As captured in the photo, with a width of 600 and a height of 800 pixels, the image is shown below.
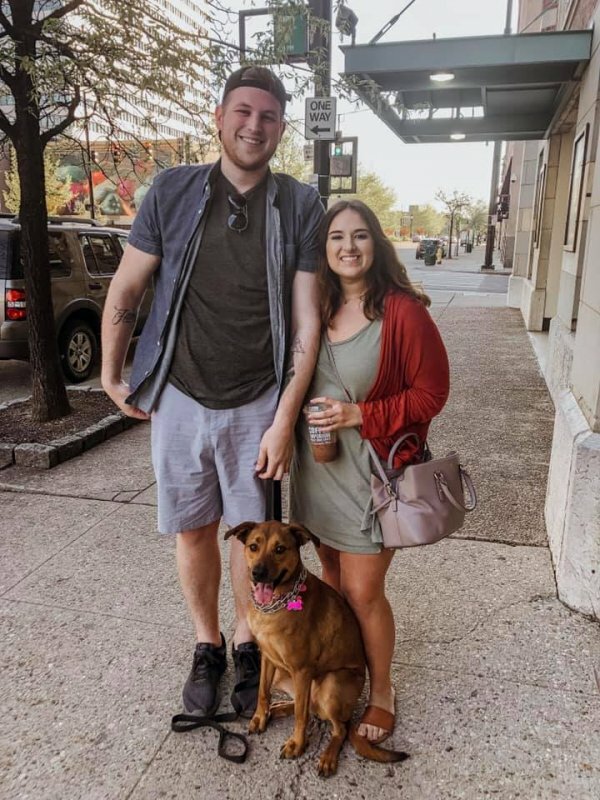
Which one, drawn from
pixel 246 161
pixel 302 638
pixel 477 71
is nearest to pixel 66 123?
pixel 477 71

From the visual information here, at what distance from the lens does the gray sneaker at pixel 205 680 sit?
2467 mm

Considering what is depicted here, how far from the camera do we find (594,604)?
3.00 metres

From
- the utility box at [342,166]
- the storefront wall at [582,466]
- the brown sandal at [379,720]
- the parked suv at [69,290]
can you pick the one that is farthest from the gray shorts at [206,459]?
the utility box at [342,166]

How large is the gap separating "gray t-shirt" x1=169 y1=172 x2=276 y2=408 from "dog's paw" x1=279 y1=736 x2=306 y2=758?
1191 mm

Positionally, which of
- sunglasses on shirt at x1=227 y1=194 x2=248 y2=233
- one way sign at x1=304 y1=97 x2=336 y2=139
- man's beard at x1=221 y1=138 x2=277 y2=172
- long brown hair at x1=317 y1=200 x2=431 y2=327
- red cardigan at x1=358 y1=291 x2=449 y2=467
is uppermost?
one way sign at x1=304 y1=97 x2=336 y2=139

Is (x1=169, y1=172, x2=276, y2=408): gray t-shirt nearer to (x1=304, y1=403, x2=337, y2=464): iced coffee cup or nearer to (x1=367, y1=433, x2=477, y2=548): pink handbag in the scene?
(x1=304, y1=403, x2=337, y2=464): iced coffee cup

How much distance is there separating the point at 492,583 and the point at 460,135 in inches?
362

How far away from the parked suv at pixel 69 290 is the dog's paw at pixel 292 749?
6132 millimetres

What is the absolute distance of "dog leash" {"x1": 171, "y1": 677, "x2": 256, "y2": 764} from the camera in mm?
2279

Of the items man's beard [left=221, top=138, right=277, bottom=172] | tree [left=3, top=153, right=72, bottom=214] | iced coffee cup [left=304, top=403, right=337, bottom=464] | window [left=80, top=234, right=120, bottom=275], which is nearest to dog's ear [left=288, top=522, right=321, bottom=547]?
iced coffee cup [left=304, top=403, right=337, bottom=464]

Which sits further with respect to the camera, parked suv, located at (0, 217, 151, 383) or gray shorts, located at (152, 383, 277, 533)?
parked suv, located at (0, 217, 151, 383)

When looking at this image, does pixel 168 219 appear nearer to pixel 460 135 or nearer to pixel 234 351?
pixel 234 351

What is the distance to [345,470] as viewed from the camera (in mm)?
2289

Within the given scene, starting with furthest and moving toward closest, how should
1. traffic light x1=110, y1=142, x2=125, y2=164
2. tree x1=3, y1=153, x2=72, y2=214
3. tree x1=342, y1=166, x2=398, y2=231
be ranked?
tree x1=342, y1=166, x2=398, y2=231 → tree x1=3, y1=153, x2=72, y2=214 → traffic light x1=110, y1=142, x2=125, y2=164
